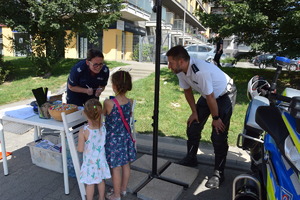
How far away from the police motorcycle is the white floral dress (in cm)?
136

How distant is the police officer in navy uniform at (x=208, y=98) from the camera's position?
2.71 m

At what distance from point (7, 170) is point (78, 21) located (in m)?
8.68

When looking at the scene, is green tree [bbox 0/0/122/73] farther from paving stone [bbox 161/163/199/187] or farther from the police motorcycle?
the police motorcycle

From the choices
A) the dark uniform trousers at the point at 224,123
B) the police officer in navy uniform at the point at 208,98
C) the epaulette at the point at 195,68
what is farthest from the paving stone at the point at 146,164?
the epaulette at the point at 195,68

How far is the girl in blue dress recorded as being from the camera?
2.59 meters

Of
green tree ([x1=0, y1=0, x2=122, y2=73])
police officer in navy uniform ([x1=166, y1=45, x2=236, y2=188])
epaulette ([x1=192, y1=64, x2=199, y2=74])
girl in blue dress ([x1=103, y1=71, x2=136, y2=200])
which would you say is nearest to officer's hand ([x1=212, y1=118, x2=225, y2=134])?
police officer in navy uniform ([x1=166, y1=45, x2=236, y2=188])

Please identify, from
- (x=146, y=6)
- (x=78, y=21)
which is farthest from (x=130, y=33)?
(x=78, y=21)

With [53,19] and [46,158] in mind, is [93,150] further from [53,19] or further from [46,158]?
[53,19]

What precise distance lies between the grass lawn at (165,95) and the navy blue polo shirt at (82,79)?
5.70 ft

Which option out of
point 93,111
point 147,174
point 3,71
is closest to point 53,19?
point 3,71

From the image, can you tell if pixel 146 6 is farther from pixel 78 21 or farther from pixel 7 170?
pixel 7 170

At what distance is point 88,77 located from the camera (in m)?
3.46

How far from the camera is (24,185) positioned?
308cm

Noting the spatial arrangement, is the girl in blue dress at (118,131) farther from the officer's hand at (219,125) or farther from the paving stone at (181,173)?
the officer's hand at (219,125)
